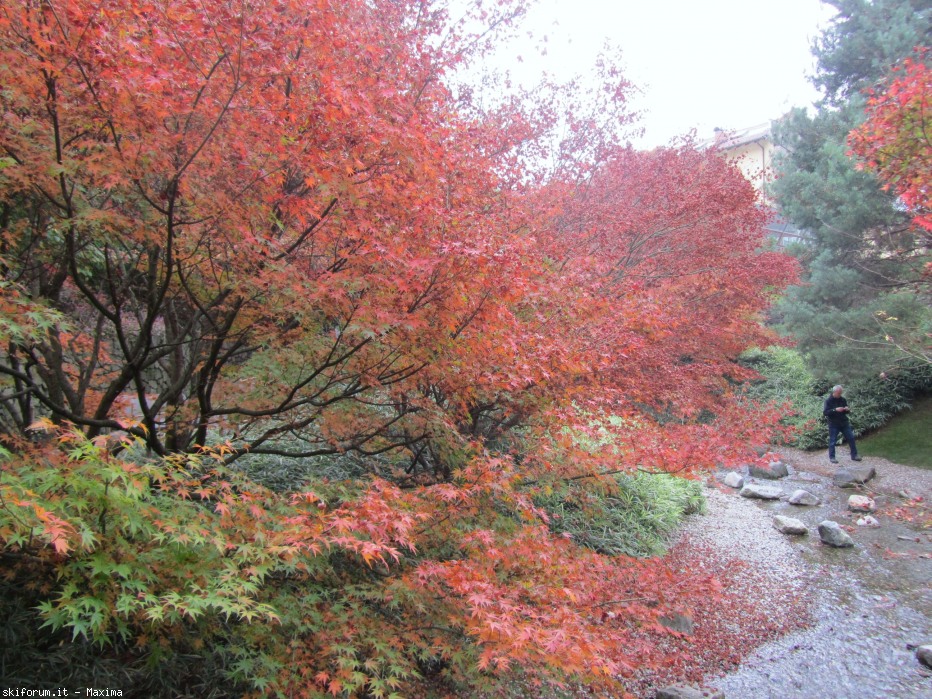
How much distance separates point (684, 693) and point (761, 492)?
7.19 m

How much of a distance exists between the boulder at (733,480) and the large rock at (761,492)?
525mm

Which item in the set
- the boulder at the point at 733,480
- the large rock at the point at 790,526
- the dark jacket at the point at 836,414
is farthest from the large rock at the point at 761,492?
the dark jacket at the point at 836,414

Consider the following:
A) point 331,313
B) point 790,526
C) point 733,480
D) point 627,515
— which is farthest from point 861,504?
point 331,313

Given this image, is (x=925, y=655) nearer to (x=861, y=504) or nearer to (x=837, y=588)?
(x=837, y=588)

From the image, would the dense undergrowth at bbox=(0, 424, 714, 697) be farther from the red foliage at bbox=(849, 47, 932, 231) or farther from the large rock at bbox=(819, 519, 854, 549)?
the large rock at bbox=(819, 519, 854, 549)

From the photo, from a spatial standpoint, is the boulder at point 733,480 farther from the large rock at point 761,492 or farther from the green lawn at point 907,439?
the green lawn at point 907,439

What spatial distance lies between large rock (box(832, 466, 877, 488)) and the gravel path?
172 mm

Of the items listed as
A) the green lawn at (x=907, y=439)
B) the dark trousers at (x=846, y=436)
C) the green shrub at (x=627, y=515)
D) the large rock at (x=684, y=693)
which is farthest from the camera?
the dark trousers at (x=846, y=436)

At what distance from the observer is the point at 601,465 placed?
487 centimetres

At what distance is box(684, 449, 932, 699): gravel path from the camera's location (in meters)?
4.88

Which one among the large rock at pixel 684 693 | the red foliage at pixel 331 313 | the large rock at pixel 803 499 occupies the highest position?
the red foliage at pixel 331 313

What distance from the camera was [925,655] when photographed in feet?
16.6

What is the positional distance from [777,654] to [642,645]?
2387 millimetres

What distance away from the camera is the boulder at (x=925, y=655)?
503cm
